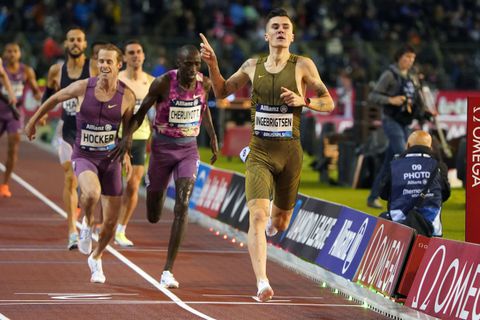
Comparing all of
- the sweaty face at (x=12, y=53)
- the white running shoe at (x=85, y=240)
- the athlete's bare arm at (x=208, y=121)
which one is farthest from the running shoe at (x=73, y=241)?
Result: the sweaty face at (x=12, y=53)

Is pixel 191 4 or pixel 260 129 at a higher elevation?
pixel 191 4

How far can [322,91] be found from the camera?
12.6m

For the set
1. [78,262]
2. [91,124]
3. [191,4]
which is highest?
[191,4]

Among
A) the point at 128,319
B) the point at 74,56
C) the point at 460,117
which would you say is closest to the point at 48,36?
the point at 460,117

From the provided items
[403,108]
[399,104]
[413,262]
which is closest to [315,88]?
[413,262]

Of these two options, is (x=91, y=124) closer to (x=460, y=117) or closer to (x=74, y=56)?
(x=74, y=56)

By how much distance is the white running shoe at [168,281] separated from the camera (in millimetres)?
13609

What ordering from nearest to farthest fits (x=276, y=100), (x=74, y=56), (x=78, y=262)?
(x=276, y=100), (x=78, y=262), (x=74, y=56)

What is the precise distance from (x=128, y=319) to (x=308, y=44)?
28503 millimetres

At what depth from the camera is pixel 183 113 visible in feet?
46.4

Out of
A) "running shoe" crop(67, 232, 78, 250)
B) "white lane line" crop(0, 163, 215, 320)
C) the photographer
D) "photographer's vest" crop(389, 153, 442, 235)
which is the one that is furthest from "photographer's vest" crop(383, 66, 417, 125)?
"running shoe" crop(67, 232, 78, 250)

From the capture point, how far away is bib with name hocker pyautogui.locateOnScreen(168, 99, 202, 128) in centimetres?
1408

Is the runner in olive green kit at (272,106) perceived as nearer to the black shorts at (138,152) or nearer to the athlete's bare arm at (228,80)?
the athlete's bare arm at (228,80)

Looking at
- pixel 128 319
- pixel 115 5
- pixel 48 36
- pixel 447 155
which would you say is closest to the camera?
pixel 128 319
